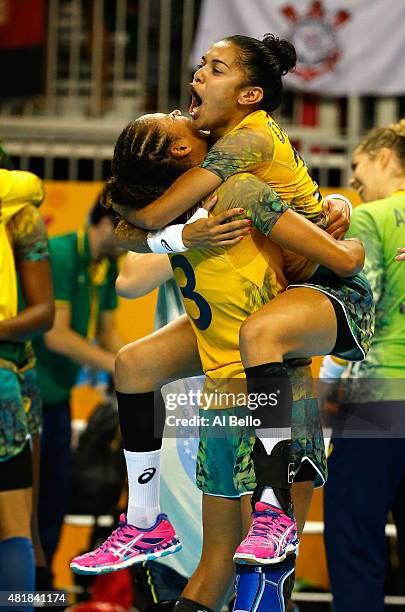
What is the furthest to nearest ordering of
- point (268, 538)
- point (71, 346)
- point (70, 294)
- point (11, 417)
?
1. point (70, 294)
2. point (71, 346)
3. point (11, 417)
4. point (268, 538)

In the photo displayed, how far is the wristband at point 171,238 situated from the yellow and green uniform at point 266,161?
0.12 m

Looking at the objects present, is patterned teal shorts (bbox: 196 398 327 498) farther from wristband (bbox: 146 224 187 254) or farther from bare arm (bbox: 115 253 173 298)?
bare arm (bbox: 115 253 173 298)

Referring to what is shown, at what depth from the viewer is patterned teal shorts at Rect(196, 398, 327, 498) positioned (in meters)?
3.01

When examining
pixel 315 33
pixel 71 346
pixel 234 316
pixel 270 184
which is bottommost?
pixel 71 346

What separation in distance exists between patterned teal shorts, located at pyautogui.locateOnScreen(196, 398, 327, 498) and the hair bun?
2.97 ft

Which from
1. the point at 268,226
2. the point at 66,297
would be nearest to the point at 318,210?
the point at 268,226

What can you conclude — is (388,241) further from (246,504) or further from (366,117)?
(366,117)

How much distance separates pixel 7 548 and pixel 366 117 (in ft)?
14.7

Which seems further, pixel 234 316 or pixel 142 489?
pixel 142 489

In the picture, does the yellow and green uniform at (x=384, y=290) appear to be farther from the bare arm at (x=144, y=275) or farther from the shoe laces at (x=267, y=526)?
the shoe laces at (x=267, y=526)

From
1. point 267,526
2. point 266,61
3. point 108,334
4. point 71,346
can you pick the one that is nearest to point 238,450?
point 267,526

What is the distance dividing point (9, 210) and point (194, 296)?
3.74ft

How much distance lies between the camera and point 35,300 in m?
4.12

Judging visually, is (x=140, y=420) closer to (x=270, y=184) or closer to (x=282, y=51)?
(x=270, y=184)
